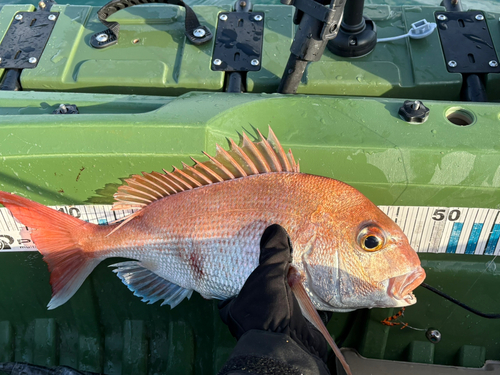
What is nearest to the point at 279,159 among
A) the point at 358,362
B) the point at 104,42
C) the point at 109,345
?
the point at 358,362

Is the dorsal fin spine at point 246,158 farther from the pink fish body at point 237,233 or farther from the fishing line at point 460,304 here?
the fishing line at point 460,304

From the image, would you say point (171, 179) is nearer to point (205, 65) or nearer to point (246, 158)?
point (246, 158)

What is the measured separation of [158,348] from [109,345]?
0.27 m

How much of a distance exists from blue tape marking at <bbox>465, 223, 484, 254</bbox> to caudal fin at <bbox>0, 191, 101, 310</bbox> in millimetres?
1661

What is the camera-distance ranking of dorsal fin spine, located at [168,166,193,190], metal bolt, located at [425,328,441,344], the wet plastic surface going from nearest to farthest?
dorsal fin spine, located at [168,166,193,190] → metal bolt, located at [425,328,441,344] → the wet plastic surface

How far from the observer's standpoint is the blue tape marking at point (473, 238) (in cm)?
185

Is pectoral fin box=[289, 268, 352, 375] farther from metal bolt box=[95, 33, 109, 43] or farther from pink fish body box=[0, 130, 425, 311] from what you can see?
metal bolt box=[95, 33, 109, 43]

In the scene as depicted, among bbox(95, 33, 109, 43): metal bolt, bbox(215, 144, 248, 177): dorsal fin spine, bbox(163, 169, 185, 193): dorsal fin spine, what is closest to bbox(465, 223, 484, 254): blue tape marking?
bbox(215, 144, 248, 177): dorsal fin spine

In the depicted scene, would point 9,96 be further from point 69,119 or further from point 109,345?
point 109,345

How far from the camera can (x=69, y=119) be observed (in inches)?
72.7

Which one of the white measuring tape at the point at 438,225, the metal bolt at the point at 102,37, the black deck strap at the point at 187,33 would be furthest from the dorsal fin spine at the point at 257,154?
the metal bolt at the point at 102,37

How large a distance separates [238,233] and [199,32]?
4.89 ft

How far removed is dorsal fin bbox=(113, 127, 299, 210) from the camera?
162cm

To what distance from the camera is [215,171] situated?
1.68m
